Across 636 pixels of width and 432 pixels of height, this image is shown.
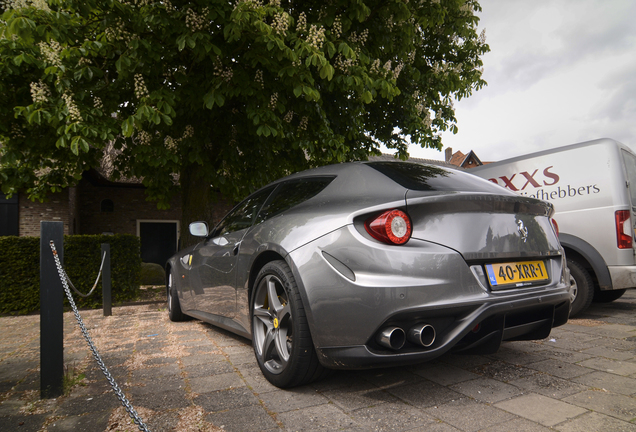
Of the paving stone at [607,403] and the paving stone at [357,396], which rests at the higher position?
the paving stone at [357,396]

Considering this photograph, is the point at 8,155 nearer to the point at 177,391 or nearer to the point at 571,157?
the point at 177,391


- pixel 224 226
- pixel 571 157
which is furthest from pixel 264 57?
pixel 571 157

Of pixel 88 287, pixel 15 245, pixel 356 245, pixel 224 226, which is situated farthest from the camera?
pixel 88 287

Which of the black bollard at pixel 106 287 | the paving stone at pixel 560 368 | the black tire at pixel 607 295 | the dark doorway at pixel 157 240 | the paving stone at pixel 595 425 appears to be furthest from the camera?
the dark doorway at pixel 157 240

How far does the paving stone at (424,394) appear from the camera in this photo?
237 cm

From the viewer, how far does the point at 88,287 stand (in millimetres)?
7375

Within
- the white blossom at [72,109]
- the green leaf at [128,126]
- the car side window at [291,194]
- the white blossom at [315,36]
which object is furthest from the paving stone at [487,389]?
the white blossom at [72,109]

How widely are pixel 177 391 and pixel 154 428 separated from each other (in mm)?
558

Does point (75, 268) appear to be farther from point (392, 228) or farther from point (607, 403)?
point (607, 403)

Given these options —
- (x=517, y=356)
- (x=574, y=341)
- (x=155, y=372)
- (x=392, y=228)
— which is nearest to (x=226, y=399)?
(x=155, y=372)

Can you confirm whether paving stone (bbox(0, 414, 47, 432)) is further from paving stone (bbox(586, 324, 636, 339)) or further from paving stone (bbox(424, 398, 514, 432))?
paving stone (bbox(586, 324, 636, 339))

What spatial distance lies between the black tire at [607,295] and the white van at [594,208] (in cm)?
92

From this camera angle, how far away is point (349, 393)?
2.53 metres

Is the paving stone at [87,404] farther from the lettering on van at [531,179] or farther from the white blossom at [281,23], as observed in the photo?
the lettering on van at [531,179]
